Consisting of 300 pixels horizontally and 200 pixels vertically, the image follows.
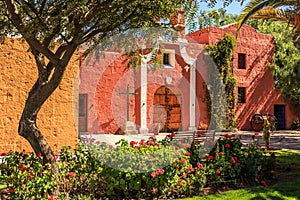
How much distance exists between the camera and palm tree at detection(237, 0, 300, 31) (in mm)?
10672

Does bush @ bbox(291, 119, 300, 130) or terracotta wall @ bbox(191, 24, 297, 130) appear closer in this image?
terracotta wall @ bbox(191, 24, 297, 130)

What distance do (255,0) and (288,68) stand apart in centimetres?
1238

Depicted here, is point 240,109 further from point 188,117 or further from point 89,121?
point 89,121

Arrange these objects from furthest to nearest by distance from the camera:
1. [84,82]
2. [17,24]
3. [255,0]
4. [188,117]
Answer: [188,117] → [84,82] → [255,0] → [17,24]

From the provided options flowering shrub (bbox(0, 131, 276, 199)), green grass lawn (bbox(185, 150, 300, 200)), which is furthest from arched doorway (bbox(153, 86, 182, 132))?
flowering shrub (bbox(0, 131, 276, 199))

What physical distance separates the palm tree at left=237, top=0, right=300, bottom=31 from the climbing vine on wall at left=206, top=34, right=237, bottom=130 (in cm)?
783

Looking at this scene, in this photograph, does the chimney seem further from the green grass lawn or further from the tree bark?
the green grass lawn

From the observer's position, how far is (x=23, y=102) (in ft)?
31.8

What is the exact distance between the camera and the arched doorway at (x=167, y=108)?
63.5 ft

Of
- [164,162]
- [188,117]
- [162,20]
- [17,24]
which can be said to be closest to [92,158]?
[164,162]

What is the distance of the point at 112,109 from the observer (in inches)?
686

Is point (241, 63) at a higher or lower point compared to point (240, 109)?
higher

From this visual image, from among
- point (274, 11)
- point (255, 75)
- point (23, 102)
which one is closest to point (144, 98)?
point (274, 11)

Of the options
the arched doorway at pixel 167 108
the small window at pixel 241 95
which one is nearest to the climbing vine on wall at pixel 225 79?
the small window at pixel 241 95
